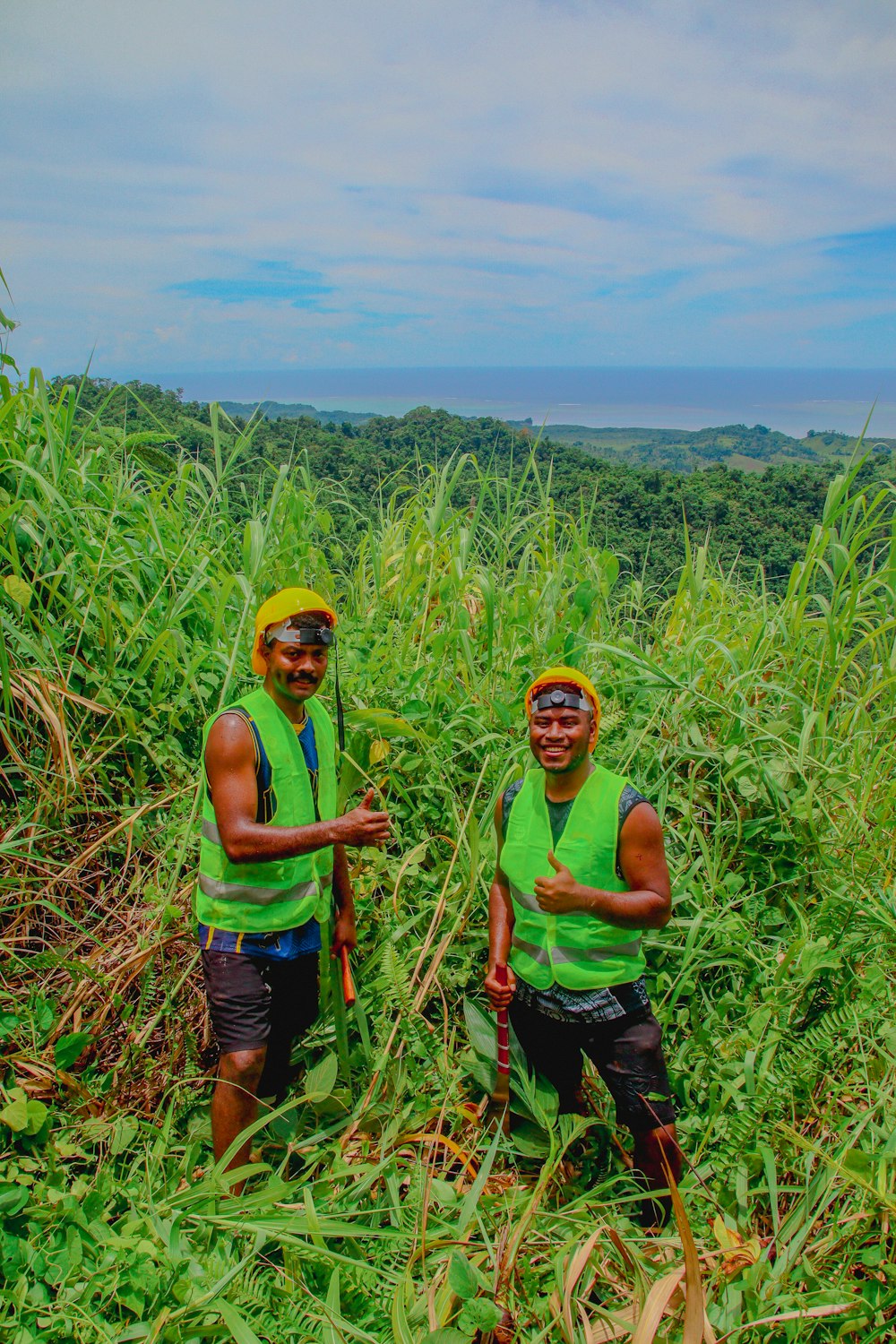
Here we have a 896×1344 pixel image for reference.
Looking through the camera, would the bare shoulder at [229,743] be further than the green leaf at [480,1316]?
Yes

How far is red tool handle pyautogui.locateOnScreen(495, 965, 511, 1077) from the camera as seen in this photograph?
2289 mm

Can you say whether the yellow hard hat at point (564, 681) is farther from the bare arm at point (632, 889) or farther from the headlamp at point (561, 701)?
the bare arm at point (632, 889)

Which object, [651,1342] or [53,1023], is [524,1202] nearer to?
[651,1342]

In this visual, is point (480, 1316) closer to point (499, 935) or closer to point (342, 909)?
point (499, 935)

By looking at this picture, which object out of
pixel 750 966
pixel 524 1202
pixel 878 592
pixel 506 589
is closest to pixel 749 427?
pixel 878 592

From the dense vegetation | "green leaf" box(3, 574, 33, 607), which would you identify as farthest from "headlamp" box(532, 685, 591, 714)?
"green leaf" box(3, 574, 33, 607)

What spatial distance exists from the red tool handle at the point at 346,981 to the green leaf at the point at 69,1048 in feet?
2.34

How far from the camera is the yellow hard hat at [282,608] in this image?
232 cm

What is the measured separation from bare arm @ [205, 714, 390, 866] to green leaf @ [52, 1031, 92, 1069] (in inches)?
29.7

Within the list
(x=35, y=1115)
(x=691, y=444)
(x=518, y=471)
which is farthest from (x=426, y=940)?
(x=691, y=444)

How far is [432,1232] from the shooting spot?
2088 mm

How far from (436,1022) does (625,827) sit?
1074mm

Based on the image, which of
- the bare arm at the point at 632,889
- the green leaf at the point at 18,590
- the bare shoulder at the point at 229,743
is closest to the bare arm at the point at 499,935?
the bare arm at the point at 632,889

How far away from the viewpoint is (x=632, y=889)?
7.26 feet
